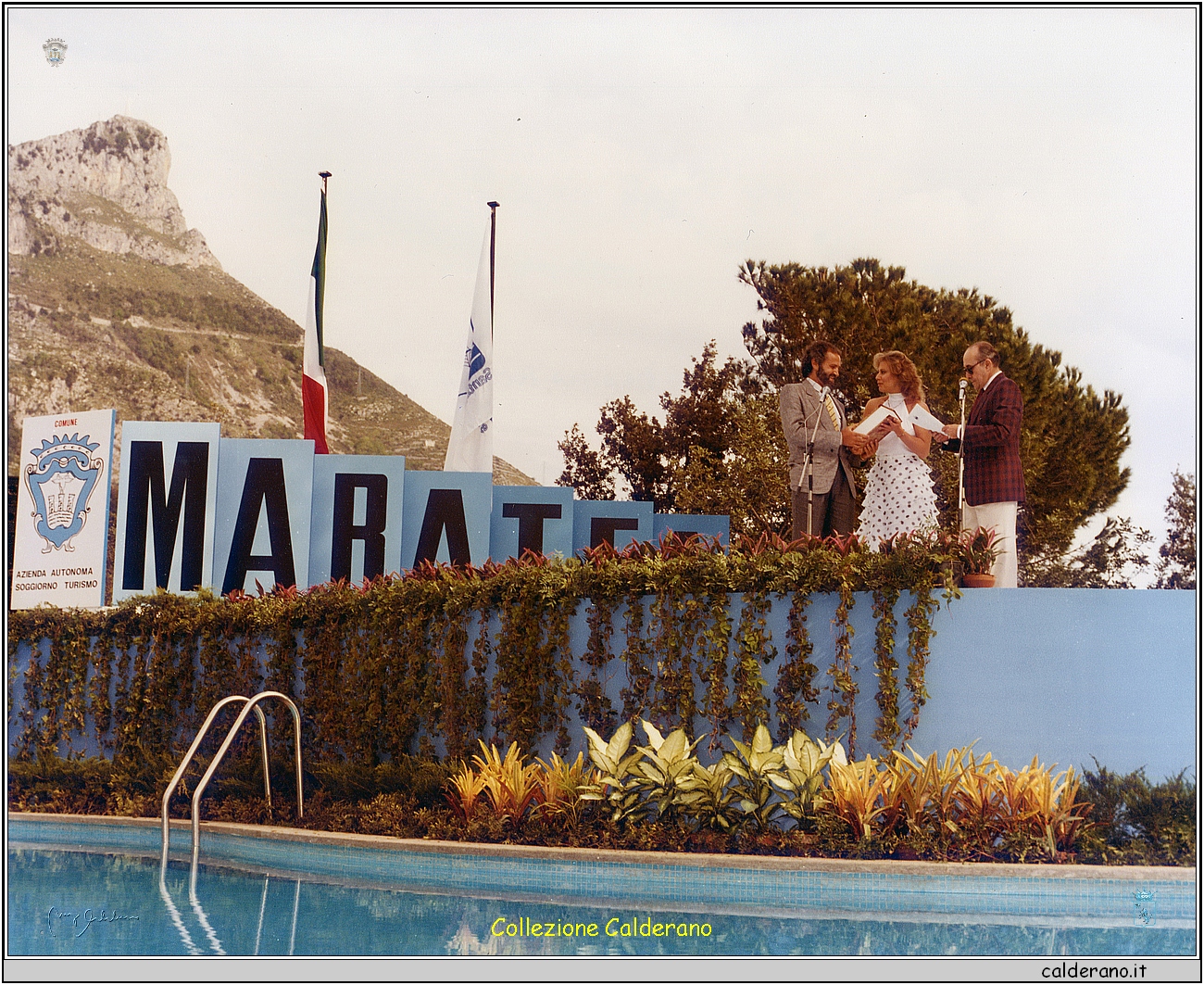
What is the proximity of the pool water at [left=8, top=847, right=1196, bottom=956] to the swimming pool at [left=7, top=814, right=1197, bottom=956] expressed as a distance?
1 centimetres

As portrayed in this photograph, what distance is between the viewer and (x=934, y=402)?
1720cm

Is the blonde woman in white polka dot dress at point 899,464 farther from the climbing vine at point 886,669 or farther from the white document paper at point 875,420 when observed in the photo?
the climbing vine at point 886,669

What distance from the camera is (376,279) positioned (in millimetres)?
36625

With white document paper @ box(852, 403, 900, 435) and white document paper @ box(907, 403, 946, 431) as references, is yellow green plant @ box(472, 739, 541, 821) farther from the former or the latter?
white document paper @ box(907, 403, 946, 431)

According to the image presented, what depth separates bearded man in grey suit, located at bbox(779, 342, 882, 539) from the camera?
827 cm

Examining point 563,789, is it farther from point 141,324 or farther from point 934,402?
point 141,324

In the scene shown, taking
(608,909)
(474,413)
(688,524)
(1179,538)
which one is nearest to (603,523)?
(688,524)

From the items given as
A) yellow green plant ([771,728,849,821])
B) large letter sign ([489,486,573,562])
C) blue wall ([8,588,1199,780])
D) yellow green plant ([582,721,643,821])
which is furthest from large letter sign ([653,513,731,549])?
yellow green plant ([771,728,849,821])

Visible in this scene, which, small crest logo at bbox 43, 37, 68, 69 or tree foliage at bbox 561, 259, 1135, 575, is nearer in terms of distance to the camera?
tree foliage at bbox 561, 259, 1135, 575

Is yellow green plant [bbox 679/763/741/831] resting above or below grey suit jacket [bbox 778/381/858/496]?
below

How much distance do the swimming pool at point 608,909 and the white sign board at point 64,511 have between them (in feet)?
17.1

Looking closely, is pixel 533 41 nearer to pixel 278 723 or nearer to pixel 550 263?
pixel 550 263

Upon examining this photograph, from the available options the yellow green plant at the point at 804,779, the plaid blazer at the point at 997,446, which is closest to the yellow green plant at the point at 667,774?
the yellow green plant at the point at 804,779

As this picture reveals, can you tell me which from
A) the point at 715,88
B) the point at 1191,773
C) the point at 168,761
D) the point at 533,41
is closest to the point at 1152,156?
the point at 715,88
